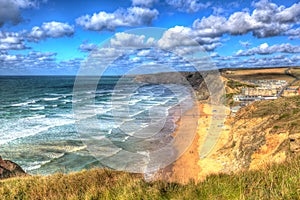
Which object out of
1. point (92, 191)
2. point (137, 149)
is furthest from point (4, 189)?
point (137, 149)

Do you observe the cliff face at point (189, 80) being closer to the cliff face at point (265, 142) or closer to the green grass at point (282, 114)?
the cliff face at point (265, 142)

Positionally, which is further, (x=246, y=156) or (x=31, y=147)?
(x=31, y=147)

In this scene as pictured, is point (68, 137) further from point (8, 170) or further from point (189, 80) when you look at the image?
point (189, 80)

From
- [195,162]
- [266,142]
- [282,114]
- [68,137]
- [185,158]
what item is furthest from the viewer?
[68,137]

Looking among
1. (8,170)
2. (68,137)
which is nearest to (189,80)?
(68,137)

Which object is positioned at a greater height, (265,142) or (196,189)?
(196,189)

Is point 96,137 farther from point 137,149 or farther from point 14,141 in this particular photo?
point 14,141

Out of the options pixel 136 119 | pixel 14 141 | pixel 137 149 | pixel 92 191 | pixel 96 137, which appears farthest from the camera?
pixel 136 119

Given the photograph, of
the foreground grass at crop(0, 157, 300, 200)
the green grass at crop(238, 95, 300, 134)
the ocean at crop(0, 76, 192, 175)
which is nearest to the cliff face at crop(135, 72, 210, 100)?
the green grass at crop(238, 95, 300, 134)

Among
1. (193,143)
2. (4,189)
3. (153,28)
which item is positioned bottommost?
(193,143)

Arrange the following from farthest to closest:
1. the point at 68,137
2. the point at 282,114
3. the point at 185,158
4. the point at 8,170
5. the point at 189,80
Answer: the point at 189,80 → the point at 68,137 → the point at 185,158 → the point at 282,114 → the point at 8,170

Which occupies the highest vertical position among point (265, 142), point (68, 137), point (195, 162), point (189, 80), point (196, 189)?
point (189, 80)
